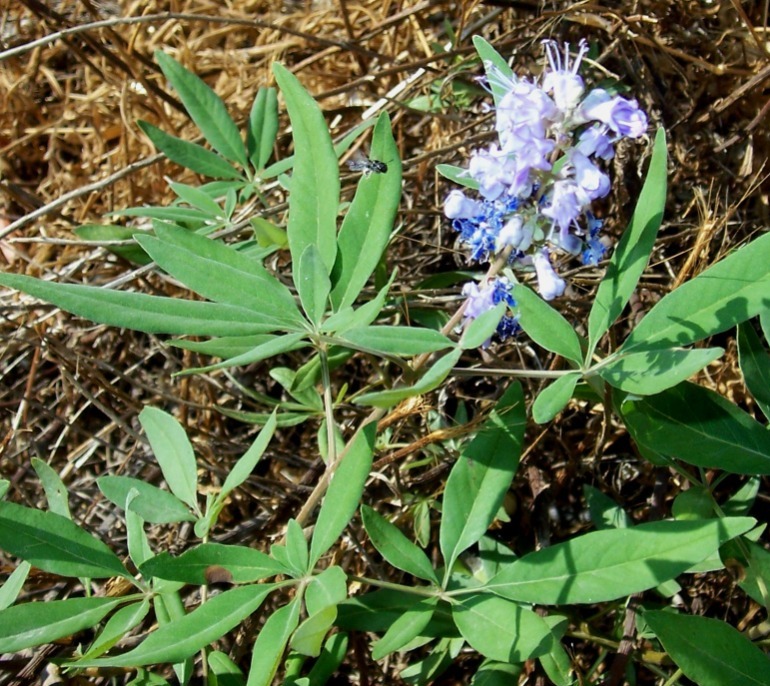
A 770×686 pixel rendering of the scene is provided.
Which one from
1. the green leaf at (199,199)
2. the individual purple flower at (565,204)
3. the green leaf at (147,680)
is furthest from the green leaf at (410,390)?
the green leaf at (199,199)

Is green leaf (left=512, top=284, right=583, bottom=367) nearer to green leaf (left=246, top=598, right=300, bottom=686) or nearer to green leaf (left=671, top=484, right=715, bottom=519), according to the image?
green leaf (left=671, top=484, right=715, bottom=519)

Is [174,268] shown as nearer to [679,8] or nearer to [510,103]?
[510,103]

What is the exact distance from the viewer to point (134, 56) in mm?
2850

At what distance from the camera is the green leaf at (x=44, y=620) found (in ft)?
5.17

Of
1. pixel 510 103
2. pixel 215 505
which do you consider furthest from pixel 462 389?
pixel 510 103

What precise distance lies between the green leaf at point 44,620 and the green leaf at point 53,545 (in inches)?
2.5

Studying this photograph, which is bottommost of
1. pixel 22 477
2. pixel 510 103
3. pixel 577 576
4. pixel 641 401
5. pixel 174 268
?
pixel 22 477

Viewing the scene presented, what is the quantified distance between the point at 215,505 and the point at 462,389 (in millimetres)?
988

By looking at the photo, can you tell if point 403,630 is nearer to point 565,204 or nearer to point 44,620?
point 44,620

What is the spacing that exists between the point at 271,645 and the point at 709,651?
2.65 ft

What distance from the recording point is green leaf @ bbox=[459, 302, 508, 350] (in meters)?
1.27

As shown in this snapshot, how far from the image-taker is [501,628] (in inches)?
59.6

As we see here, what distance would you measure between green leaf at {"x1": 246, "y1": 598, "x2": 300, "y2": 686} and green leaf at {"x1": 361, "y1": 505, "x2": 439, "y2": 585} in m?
0.20

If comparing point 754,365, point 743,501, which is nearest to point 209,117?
point 754,365
